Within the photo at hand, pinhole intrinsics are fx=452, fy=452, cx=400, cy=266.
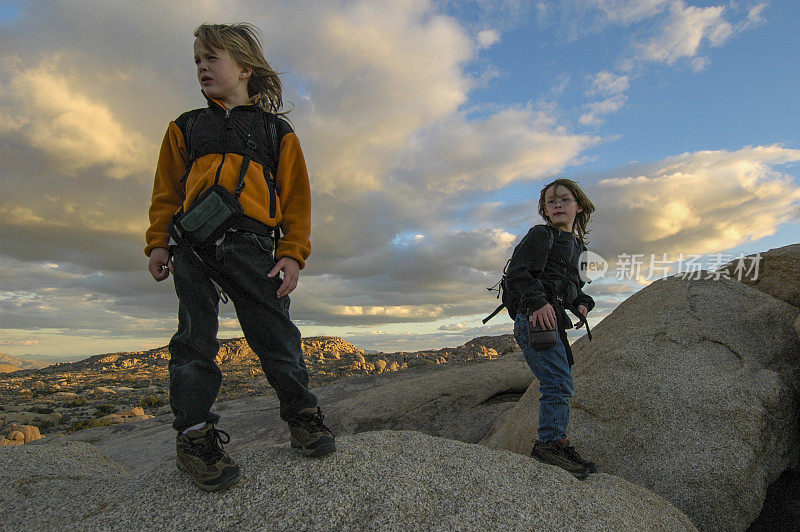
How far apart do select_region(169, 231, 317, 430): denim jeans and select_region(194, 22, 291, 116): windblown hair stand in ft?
4.18

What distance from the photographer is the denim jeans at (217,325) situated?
9.45ft

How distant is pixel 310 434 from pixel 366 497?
0.58 metres

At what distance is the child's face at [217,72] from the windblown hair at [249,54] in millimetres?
40

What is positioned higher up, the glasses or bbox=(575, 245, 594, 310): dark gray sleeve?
the glasses

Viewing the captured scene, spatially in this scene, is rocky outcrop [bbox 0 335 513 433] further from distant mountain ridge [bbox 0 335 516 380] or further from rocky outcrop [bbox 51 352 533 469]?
rocky outcrop [bbox 51 352 533 469]

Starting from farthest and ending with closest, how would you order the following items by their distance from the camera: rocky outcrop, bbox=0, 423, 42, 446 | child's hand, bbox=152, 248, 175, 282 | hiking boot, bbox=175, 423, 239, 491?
1. rocky outcrop, bbox=0, 423, 42, 446
2. child's hand, bbox=152, 248, 175, 282
3. hiking boot, bbox=175, 423, 239, 491

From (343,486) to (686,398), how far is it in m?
3.96

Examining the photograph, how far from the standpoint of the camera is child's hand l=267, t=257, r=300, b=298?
2.99 metres

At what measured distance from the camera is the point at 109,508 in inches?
113

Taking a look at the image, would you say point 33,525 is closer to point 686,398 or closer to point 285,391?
point 285,391

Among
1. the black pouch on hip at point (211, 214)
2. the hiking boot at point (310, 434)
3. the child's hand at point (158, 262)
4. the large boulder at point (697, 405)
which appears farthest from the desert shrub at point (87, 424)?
the black pouch on hip at point (211, 214)

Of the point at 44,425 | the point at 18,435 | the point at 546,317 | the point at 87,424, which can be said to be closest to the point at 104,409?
the point at 44,425

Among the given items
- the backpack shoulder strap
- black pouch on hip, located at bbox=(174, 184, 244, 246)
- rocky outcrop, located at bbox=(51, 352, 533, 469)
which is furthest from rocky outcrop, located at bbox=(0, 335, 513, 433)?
black pouch on hip, located at bbox=(174, 184, 244, 246)

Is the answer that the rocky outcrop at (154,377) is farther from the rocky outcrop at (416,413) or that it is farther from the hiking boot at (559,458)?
the hiking boot at (559,458)
